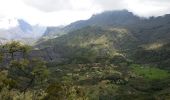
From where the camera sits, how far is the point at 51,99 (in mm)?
117875

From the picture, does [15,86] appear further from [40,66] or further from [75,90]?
[75,90]

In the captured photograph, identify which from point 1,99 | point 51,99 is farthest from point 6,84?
point 51,99

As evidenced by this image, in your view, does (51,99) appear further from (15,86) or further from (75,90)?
(15,86)

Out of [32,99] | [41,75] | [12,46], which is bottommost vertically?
[32,99]

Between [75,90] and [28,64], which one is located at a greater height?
[28,64]

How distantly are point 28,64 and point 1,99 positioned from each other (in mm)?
17803

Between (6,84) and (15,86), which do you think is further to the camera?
(15,86)

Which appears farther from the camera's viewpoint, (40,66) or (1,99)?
(40,66)

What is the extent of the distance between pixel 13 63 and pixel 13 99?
41.8 ft

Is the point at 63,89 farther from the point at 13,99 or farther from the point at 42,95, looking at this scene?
the point at 13,99

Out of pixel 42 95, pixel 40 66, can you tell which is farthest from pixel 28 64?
pixel 42 95

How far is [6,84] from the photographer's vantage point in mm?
120812

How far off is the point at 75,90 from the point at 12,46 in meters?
26.8

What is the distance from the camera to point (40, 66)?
4914 inches
